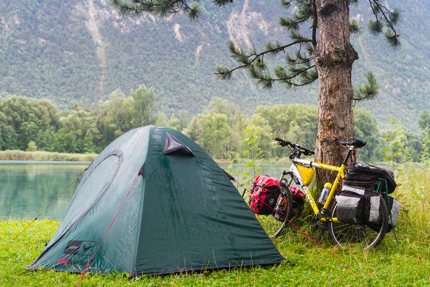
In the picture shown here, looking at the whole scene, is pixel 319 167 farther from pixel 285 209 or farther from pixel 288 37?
pixel 288 37

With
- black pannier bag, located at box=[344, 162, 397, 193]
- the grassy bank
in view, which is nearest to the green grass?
black pannier bag, located at box=[344, 162, 397, 193]

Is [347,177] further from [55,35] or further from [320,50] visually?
[55,35]

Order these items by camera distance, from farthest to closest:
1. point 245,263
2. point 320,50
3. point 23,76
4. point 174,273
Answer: point 23,76
point 320,50
point 245,263
point 174,273

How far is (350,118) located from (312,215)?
4.12 feet

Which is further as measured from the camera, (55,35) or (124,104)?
(55,35)

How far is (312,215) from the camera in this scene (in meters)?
5.52

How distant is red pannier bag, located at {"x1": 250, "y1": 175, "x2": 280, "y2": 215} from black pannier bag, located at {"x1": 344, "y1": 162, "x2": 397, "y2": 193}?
105cm

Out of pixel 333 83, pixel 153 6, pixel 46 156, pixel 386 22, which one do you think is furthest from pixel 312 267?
pixel 46 156

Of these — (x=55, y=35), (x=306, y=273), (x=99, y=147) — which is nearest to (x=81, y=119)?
(x=99, y=147)

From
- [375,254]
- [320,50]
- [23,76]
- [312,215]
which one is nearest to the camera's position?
[375,254]

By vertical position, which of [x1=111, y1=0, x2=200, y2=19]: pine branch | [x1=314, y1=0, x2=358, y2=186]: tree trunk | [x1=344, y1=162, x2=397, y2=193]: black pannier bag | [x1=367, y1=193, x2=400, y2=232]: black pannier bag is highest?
[x1=111, y1=0, x2=200, y2=19]: pine branch

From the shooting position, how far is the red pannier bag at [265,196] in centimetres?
543

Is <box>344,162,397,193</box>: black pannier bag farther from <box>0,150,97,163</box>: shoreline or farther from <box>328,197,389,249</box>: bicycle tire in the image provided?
<box>0,150,97,163</box>: shoreline

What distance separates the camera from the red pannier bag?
5.43 meters
